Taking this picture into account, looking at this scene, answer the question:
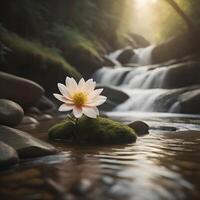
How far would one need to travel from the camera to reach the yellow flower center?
18.9 feet

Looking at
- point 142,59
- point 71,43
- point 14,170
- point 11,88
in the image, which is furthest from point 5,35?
point 14,170

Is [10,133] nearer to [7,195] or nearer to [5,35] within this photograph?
[7,195]

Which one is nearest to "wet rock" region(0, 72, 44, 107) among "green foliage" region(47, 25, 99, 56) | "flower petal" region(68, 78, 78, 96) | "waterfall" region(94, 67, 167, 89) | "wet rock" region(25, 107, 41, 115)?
"wet rock" region(25, 107, 41, 115)

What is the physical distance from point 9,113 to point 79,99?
2456 mm

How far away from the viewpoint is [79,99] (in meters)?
5.75

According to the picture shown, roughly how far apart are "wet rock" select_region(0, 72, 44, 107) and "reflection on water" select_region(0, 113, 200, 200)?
673 cm

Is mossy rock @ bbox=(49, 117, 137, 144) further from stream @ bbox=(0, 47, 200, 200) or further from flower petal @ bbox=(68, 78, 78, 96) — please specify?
flower petal @ bbox=(68, 78, 78, 96)

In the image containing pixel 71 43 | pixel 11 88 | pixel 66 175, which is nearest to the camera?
pixel 66 175

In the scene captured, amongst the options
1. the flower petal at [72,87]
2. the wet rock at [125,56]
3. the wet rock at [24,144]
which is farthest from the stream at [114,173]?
the wet rock at [125,56]

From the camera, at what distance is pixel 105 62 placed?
26.5 meters

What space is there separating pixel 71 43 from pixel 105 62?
278 cm

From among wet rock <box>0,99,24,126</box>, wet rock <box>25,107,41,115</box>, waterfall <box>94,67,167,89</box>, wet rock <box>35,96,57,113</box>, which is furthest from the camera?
waterfall <box>94,67,167,89</box>

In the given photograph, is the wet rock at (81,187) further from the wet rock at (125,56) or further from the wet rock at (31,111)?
the wet rock at (125,56)

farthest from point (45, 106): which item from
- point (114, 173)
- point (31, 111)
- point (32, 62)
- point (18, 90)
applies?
point (114, 173)
